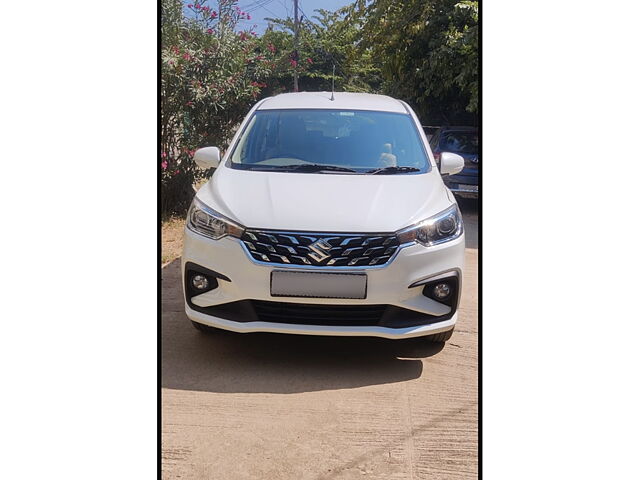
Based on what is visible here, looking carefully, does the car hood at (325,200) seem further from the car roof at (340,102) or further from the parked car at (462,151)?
the car roof at (340,102)

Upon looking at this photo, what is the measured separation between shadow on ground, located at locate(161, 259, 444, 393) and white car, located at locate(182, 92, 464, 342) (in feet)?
0.30

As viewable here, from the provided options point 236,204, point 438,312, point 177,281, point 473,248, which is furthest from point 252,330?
point 473,248

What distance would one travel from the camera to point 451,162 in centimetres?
263

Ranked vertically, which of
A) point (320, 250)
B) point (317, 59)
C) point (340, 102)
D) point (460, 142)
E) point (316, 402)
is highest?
point (317, 59)

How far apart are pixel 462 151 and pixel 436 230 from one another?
36 cm

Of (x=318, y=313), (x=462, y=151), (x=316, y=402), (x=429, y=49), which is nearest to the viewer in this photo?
(x=316, y=402)

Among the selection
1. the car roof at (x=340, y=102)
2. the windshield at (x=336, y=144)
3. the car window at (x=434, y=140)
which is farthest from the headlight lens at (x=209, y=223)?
the car window at (x=434, y=140)

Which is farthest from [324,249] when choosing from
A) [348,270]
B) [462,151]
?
[462,151]

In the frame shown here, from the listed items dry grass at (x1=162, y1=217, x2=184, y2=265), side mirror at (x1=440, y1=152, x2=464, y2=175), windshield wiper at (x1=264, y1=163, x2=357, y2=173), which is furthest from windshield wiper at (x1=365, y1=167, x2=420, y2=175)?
dry grass at (x1=162, y1=217, x2=184, y2=265)

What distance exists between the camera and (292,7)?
8.04 feet

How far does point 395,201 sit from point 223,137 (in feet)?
3.37

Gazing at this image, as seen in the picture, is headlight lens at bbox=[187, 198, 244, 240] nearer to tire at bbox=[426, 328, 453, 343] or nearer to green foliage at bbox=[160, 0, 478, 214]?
green foliage at bbox=[160, 0, 478, 214]

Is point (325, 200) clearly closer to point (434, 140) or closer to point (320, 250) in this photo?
point (320, 250)

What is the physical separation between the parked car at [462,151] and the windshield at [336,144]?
16 cm
